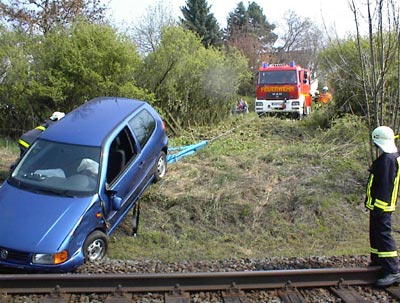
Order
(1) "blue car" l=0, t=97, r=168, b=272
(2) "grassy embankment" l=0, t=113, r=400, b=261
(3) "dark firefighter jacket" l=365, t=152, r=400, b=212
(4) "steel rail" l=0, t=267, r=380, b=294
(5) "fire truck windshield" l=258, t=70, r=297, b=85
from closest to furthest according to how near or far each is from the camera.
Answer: (4) "steel rail" l=0, t=267, r=380, b=294, (3) "dark firefighter jacket" l=365, t=152, r=400, b=212, (1) "blue car" l=0, t=97, r=168, b=272, (2) "grassy embankment" l=0, t=113, r=400, b=261, (5) "fire truck windshield" l=258, t=70, r=297, b=85

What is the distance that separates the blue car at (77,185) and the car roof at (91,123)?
16mm

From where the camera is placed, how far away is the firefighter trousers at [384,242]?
17.6ft

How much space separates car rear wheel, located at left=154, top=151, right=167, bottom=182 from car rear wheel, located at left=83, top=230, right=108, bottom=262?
275 centimetres

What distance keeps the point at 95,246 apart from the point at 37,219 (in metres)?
0.88

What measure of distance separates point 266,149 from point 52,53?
6.94 m

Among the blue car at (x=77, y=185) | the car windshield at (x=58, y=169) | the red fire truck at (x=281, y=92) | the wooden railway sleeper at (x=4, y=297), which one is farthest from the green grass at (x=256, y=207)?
the red fire truck at (x=281, y=92)

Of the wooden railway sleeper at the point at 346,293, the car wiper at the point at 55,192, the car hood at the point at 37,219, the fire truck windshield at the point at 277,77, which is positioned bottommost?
the wooden railway sleeper at the point at 346,293

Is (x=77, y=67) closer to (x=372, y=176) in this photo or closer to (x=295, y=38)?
(x=372, y=176)

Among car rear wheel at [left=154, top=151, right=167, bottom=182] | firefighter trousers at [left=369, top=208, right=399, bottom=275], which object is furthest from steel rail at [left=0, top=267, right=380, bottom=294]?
car rear wheel at [left=154, top=151, right=167, bottom=182]

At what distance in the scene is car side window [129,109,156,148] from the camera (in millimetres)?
8078

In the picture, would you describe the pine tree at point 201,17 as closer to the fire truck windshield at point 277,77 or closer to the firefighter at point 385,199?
the fire truck windshield at point 277,77

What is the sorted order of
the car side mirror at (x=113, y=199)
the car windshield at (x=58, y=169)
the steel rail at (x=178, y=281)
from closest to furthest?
1. the steel rail at (x=178, y=281)
2. the car windshield at (x=58, y=169)
3. the car side mirror at (x=113, y=199)

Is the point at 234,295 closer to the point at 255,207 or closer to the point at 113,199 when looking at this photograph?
the point at 113,199

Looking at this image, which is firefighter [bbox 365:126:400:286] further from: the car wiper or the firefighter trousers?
the car wiper
